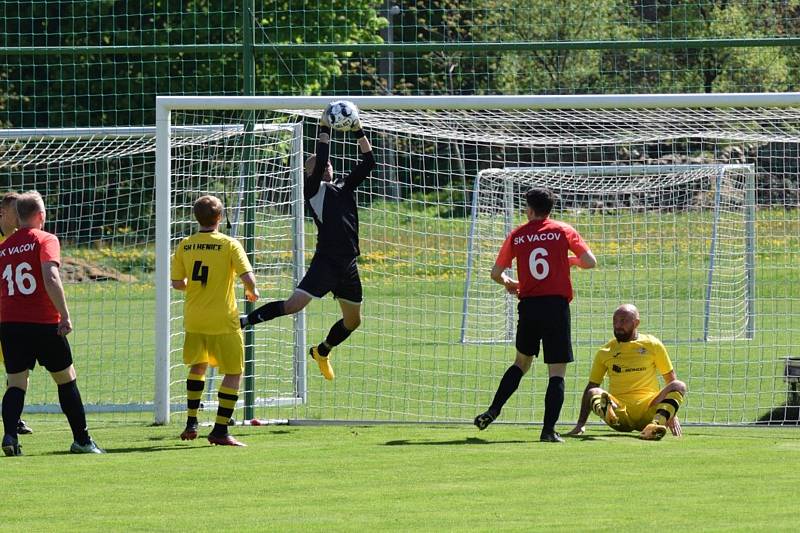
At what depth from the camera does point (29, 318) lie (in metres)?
9.53

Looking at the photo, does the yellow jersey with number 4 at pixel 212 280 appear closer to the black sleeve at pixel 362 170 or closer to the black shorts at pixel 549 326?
the black sleeve at pixel 362 170

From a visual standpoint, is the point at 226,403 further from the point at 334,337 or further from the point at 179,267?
the point at 334,337

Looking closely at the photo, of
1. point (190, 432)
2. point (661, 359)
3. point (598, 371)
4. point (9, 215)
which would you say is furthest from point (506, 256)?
point (9, 215)

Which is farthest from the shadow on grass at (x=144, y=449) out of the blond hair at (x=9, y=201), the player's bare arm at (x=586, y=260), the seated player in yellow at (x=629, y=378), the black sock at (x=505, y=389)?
the player's bare arm at (x=586, y=260)

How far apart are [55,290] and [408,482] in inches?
112

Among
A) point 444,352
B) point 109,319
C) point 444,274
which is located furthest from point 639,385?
point 109,319

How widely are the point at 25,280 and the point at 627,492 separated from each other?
4416 mm

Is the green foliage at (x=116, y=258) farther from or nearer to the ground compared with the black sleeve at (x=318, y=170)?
nearer to the ground

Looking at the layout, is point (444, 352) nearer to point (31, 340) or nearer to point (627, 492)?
point (31, 340)

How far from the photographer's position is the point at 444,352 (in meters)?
17.4

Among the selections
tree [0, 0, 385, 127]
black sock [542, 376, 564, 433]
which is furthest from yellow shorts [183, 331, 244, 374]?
tree [0, 0, 385, 127]

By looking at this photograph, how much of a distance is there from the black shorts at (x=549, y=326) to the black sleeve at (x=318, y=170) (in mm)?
1900

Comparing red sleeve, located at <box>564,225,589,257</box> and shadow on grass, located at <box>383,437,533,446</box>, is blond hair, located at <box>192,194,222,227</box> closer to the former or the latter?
shadow on grass, located at <box>383,437,533,446</box>

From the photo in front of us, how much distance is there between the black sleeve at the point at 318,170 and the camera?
10.7 metres
